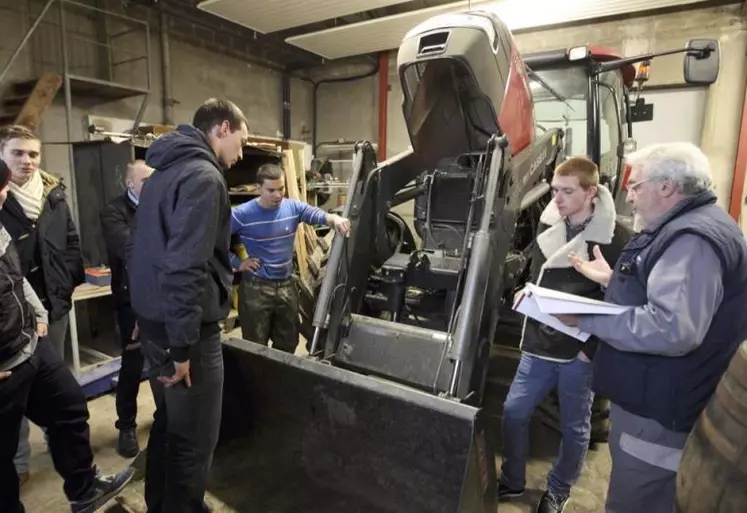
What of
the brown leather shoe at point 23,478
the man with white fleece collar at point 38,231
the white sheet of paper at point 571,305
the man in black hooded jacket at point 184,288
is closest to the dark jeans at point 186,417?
the man in black hooded jacket at point 184,288

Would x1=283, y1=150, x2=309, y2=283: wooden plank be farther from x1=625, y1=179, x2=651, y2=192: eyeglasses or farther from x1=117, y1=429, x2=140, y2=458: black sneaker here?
x1=625, y1=179, x2=651, y2=192: eyeglasses

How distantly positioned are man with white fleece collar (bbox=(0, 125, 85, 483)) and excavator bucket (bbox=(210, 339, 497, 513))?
1.02 metres

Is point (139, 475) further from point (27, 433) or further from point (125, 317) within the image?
point (125, 317)

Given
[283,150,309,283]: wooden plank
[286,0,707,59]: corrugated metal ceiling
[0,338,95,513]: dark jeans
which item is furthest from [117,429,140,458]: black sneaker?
[286,0,707,59]: corrugated metal ceiling

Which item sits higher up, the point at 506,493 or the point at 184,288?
the point at 184,288

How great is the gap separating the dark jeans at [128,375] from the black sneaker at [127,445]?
3 centimetres

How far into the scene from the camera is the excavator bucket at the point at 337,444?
1583 mm

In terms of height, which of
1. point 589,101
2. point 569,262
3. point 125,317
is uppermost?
point 589,101

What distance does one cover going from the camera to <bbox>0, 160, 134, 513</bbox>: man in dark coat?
164 cm

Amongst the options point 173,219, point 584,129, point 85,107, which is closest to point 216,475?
point 173,219

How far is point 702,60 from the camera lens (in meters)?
2.68

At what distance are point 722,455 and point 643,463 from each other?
0.48 meters

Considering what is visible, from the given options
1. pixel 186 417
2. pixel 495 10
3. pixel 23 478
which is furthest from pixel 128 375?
pixel 495 10

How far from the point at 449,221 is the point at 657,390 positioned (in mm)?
1262
